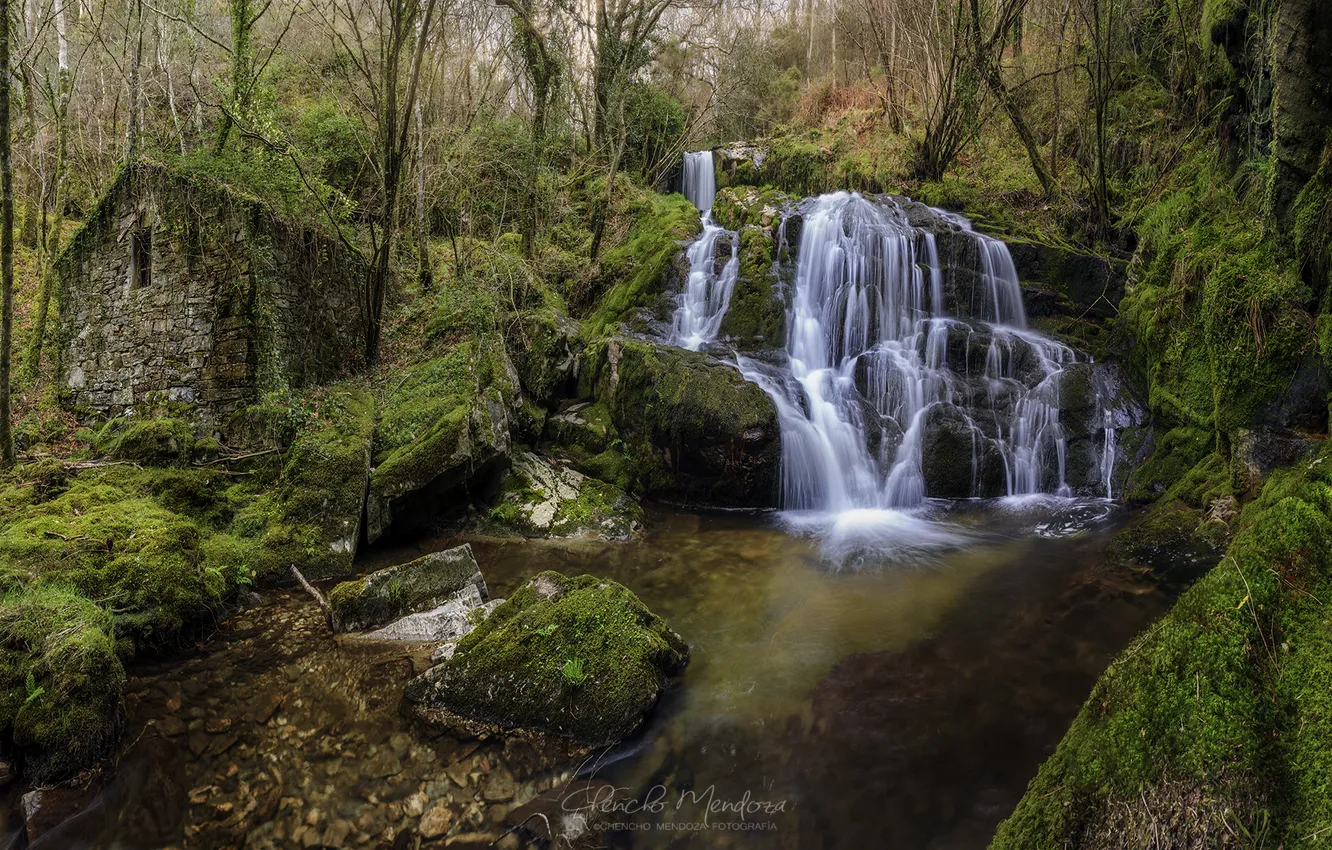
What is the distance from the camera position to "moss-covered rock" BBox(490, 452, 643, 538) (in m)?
7.88

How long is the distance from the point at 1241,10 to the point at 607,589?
9.10 metres

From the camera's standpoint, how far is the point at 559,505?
8.19 meters

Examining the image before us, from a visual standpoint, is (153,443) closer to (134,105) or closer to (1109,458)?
(134,105)

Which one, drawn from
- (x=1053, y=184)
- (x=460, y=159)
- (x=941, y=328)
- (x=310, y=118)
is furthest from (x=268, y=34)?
(x=1053, y=184)

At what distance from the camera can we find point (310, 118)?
1236 cm

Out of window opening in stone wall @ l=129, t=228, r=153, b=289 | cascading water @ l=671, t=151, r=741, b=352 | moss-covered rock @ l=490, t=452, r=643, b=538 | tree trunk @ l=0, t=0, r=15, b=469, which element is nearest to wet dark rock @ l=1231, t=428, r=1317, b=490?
moss-covered rock @ l=490, t=452, r=643, b=538

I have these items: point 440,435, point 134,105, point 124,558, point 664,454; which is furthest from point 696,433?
point 134,105

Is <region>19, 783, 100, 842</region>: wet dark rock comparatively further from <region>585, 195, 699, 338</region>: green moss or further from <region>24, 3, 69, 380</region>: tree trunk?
<region>585, 195, 699, 338</region>: green moss

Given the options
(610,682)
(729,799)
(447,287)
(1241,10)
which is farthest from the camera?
(447,287)

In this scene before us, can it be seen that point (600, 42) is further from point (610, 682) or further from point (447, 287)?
point (610, 682)

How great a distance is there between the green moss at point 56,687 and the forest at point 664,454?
23 mm

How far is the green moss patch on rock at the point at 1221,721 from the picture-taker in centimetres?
164

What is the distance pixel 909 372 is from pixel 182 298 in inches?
381

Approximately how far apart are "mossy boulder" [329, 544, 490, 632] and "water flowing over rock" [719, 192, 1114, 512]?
4.72 m
